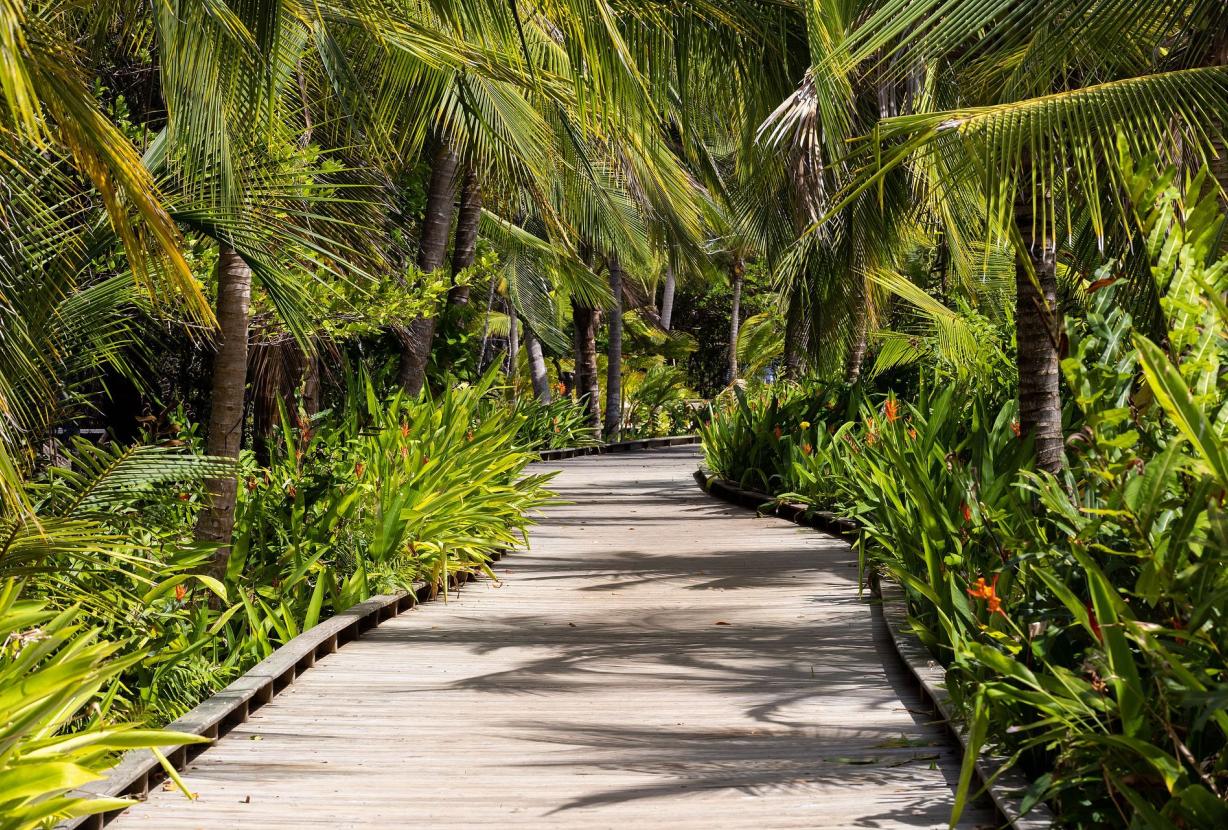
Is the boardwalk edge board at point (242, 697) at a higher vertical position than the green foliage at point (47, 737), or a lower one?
Answer: lower

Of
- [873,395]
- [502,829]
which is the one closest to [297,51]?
[502,829]

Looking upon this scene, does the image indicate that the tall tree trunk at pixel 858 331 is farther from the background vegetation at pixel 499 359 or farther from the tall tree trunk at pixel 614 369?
the tall tree trunk at pixel 614 369

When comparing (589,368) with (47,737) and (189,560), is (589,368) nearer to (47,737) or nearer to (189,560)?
(189,560)

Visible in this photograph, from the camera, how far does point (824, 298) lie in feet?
38.3

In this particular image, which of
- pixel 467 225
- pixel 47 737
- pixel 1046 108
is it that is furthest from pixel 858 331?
pixel 47 737

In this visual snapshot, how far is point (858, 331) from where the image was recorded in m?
13.2

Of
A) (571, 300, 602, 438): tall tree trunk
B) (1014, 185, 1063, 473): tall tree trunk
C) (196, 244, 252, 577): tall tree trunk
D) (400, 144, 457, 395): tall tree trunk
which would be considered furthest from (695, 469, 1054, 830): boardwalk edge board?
(571, 300, 602, 438): tall tree trunk

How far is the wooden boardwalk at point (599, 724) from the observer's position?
12.8 ft

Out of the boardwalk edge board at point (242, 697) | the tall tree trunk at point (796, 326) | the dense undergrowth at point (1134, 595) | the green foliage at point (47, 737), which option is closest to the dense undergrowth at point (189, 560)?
the green foliage at point (47, 737)

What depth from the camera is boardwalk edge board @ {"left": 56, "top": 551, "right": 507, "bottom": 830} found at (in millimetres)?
3834

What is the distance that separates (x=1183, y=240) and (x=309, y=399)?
7.75 m

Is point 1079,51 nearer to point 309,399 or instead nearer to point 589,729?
point 589,729

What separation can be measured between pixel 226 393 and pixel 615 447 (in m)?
18.3

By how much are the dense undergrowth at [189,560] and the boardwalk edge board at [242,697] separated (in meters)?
0.11
